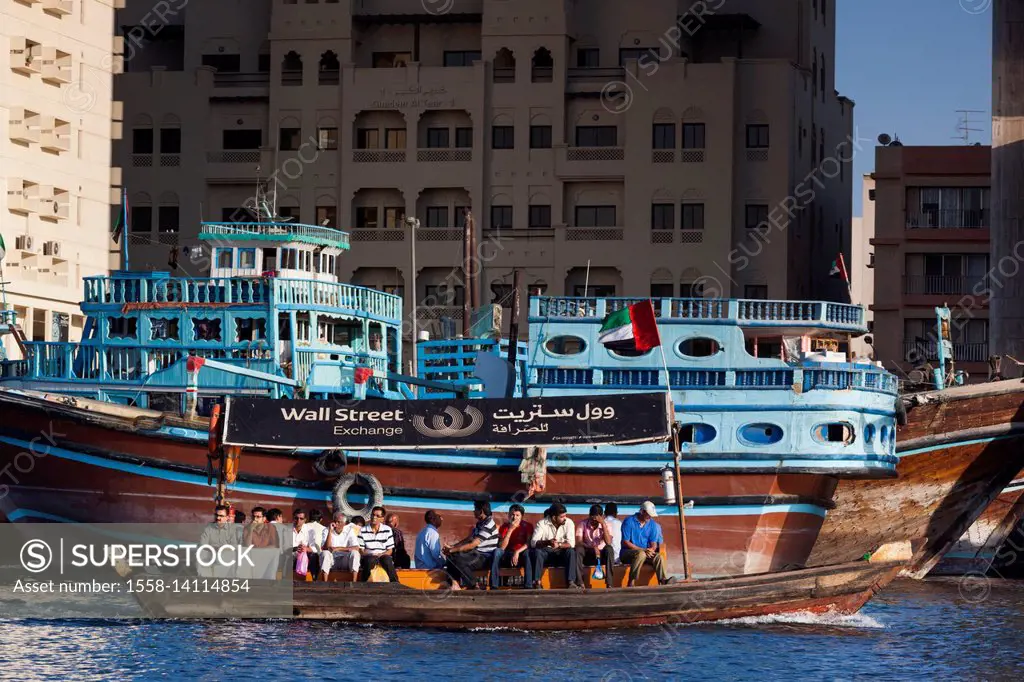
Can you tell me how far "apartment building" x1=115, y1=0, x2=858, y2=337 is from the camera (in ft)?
228

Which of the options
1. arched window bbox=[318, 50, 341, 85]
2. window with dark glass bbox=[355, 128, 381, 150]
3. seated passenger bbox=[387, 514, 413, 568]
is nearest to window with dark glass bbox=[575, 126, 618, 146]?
window with dark glass bbox=[355, 128, 381, 150]

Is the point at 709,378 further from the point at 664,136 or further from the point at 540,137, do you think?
the point at 540,137

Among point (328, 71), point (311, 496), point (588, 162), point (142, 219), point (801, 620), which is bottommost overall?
point (801, 620)

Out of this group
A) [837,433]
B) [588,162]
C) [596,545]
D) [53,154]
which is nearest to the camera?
[596,545]

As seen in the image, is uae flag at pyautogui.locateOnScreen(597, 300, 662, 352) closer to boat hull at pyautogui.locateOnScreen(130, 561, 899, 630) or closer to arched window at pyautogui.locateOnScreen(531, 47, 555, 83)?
boat hull at pyautogui.locateOnScreen(130, 561, 899, 630)

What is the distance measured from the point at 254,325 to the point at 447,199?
31.6 m

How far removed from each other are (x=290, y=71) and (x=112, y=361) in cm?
3357

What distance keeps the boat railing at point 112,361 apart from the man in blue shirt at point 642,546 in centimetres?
1087

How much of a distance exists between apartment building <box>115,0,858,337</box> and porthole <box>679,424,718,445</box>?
32.4 meters

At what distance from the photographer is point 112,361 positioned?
4003cm

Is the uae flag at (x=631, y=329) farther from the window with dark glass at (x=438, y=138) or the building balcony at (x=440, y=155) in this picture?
the window with dark glass at (x=438, y=138)

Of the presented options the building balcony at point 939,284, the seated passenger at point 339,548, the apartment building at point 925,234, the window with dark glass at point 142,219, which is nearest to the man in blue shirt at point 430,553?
the seated passenger at point 339,548

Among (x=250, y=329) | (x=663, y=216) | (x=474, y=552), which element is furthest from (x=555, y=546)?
(x=663, y=216)

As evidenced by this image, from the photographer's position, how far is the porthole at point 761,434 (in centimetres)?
3594
